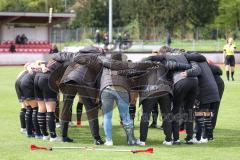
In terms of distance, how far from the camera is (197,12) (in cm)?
7612

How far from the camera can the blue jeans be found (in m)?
11.9

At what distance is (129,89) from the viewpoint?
12188mm

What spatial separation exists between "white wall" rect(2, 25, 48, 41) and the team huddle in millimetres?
39937

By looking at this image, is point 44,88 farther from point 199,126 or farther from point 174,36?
point 174,36

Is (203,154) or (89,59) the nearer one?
(203,154)

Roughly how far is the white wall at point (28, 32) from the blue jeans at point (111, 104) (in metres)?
41.5

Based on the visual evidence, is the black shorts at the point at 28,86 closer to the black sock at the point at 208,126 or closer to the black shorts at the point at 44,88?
the black shorts at the point at 44,88

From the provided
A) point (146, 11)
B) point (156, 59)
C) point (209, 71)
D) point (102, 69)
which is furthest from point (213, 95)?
point (146, 11)

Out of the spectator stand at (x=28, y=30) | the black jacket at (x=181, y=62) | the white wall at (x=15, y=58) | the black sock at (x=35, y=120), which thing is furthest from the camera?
the spectator stand at (x=28, y=30)

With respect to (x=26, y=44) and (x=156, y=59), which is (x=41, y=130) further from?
(x=26, y=44)

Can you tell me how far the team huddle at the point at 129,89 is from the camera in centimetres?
1205

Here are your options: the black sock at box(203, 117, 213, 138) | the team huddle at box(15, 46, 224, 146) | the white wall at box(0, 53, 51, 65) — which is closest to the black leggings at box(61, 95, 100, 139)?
the team huddle at box(15, 46, 224, 146)

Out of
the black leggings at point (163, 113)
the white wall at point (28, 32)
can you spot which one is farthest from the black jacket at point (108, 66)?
the white wall at point (28, 32)

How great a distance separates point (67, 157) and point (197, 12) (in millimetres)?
66800
